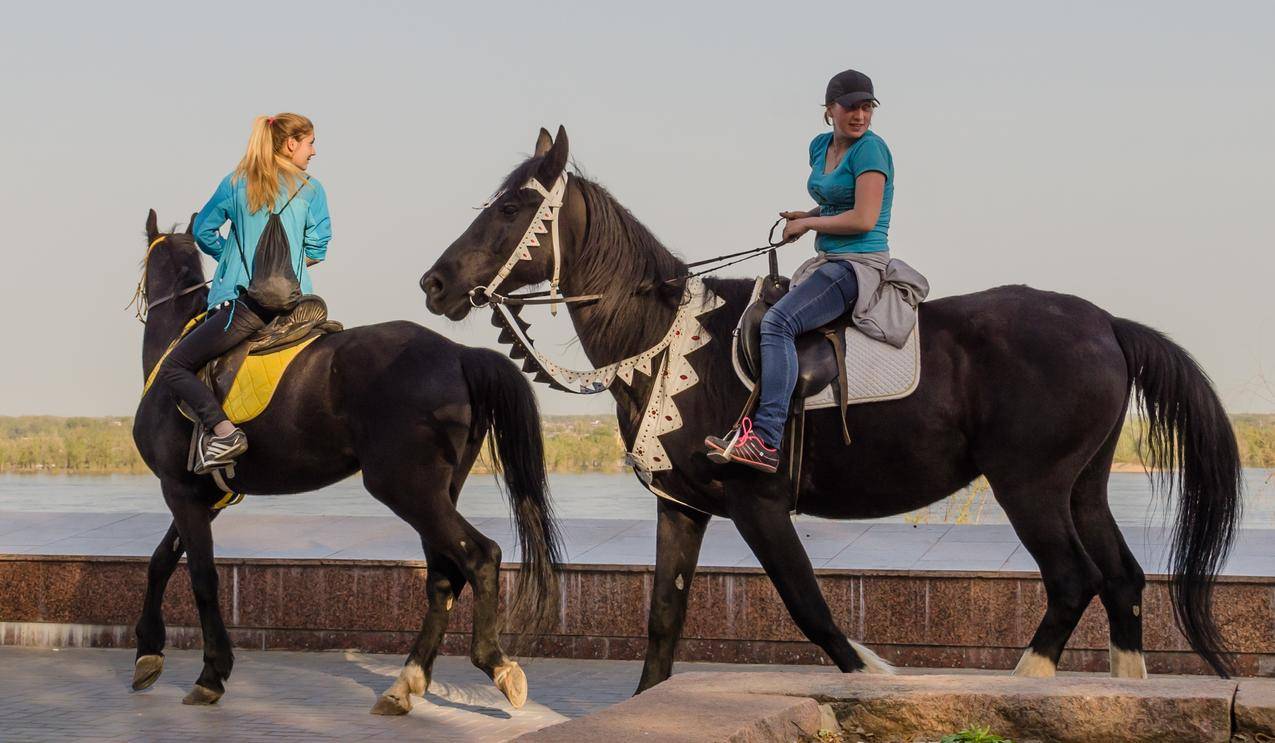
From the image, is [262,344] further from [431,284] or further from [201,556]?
[431,284]

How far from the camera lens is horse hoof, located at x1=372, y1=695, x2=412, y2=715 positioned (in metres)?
7.00

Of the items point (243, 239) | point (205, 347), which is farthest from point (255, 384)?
point (243, 239)

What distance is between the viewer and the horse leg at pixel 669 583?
245 inches

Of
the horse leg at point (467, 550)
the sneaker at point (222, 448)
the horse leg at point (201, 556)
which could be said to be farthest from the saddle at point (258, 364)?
the horse leg at point (467, 550)

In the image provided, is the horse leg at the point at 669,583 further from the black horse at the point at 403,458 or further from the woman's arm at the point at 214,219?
the woman's arm at the point at 214,219

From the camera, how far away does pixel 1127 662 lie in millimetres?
6246

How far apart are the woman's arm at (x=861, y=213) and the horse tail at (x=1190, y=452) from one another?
3.73ft

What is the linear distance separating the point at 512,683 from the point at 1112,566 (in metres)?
2.60

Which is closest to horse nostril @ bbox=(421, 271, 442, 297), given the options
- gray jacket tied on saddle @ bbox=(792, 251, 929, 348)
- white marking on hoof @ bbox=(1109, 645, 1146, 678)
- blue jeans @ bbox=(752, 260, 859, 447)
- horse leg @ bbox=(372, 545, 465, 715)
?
blue jeans @ bbox=(752, 260, 859, 447)

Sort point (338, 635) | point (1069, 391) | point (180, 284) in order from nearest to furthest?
1. point (1069, 391)
2. point (180, 284)
3. point (338, 635)

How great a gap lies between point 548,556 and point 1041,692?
137 inches

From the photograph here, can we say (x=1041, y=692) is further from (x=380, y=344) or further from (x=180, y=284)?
(x=180, y=284)

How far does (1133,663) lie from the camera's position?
6.25m

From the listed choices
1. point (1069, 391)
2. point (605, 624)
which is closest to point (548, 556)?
point (605, 624)
